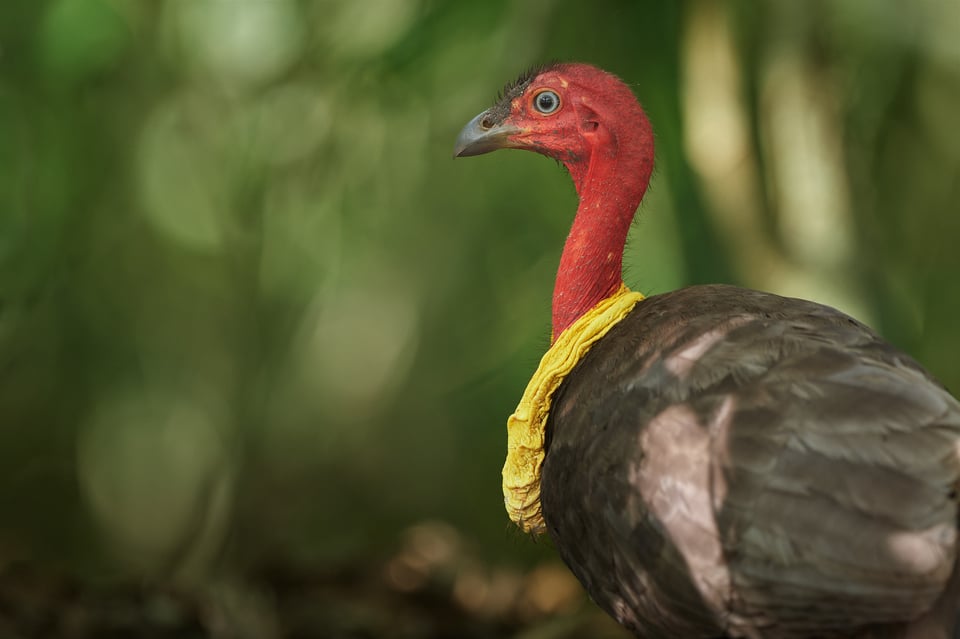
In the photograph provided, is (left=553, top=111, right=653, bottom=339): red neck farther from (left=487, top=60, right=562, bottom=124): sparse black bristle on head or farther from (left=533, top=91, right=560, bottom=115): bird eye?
(left=487, top=60, right=562, bottom=124): sparse black bristle on head

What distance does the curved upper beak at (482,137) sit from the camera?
8.54 ft

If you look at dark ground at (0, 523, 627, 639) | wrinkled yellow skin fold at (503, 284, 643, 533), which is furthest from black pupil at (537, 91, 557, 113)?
dark ground at (0, 523, 627, 639)

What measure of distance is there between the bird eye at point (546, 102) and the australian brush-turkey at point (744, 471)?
562 millimetres

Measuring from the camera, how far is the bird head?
2439 mm

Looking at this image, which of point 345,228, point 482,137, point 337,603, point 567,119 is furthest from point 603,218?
point 337,603

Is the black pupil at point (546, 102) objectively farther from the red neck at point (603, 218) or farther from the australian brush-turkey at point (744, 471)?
the australian brush-turkey at point (744, 471)

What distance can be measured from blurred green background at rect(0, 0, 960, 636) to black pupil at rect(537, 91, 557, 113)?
4.43ft

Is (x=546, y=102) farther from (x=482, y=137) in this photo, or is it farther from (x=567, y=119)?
(x=482, y=137)

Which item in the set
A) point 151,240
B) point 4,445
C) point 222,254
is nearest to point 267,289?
point 222,254

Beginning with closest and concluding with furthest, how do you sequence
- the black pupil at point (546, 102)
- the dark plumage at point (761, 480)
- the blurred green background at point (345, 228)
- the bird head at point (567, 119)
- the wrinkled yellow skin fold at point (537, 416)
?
the dark plumage at point (761, 480)
the wrinkled yellow skin fold at point (537, 416)
the bird head at point (567, 119)
the black pupil at point (546, 102)
the blurred green background at point (345, 228)

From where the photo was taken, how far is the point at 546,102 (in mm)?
2561

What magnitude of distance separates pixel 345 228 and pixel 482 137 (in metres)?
1.58

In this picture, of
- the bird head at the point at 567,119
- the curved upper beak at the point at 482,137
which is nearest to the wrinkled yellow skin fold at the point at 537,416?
the bird head at the point at 567,119

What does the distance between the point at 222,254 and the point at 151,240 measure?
0.28 metres
